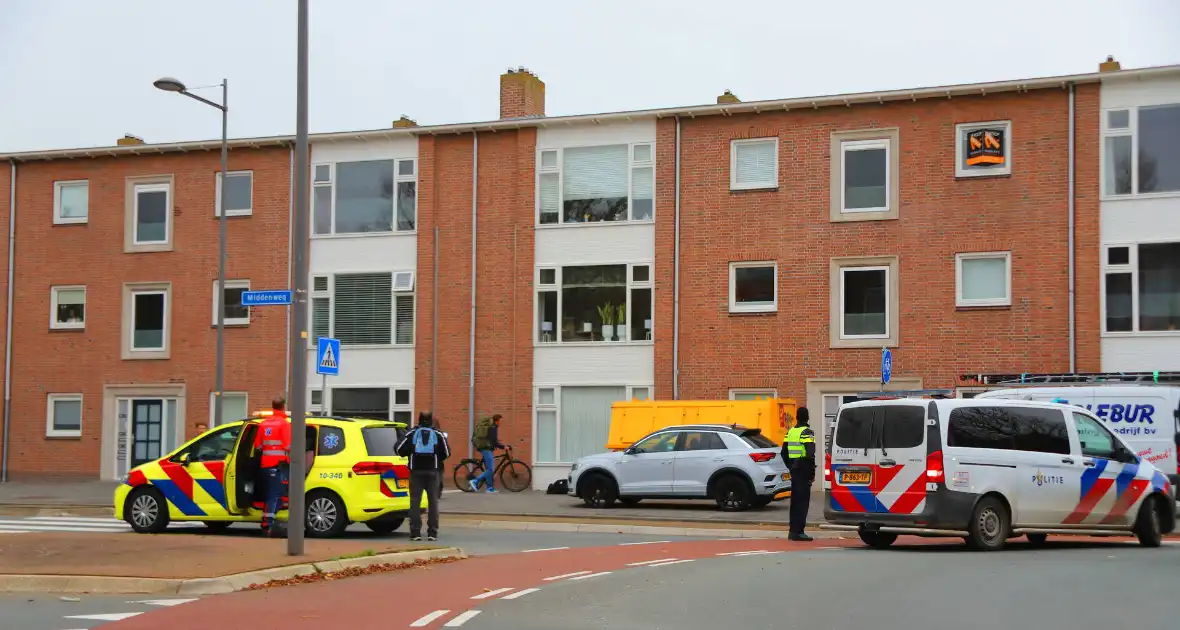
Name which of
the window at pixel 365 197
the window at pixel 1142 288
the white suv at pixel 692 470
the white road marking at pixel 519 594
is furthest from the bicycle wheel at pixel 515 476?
the white road marking at pixel 519 594

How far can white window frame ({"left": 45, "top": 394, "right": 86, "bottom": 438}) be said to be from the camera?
35969mm

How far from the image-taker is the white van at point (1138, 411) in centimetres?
2253

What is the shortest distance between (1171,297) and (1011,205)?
362 centimetres

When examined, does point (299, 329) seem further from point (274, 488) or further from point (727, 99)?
point (727, 99)

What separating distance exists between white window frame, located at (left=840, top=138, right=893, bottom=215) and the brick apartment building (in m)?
0.05

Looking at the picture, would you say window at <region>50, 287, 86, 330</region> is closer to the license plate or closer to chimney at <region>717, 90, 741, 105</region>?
chimney at <region>717, 90, 741, 105</region>

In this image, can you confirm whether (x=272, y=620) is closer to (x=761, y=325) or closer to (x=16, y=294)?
(x=761, y=325)

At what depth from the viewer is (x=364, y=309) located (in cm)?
3441

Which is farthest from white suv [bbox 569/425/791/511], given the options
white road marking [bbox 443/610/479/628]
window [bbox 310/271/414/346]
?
white road marking [bbox 443/610/479/628]

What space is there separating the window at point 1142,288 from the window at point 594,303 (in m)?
9.80

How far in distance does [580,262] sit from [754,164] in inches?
181

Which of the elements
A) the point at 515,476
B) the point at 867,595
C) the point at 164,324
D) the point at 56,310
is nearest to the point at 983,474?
the point at 867,595

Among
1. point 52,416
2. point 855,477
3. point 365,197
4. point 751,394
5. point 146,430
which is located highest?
point 365,197

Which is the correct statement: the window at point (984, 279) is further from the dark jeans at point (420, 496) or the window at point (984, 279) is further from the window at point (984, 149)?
the dark jeans at point (420, 496)
